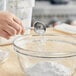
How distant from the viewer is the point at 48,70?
0.52 metres

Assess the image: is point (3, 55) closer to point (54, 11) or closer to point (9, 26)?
point (9, 26)

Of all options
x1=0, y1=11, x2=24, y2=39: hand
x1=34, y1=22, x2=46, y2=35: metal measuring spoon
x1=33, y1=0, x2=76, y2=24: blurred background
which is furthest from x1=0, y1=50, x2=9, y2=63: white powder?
x1=33, y1=0, x2=76, y2=24: blurred background

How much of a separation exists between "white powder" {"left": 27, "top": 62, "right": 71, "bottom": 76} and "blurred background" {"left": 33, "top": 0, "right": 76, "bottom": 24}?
5.70ft

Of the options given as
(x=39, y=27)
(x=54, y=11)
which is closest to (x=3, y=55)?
(x=39, y=27)

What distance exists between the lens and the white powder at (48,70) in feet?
1.69

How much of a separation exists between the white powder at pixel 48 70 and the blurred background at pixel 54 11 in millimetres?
1739

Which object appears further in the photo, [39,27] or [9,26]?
[39,27]

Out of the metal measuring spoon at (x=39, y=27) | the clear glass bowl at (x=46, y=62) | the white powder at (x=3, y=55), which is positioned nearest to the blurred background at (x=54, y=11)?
the metal measuring spoon at (x=39, y=27)

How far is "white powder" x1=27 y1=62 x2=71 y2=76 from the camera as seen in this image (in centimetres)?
52

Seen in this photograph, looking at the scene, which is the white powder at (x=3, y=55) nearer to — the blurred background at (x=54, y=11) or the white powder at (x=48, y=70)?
the white powder at (x=48, y=70)

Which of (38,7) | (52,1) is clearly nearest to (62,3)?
(52,1)

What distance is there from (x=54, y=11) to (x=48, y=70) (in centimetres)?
181

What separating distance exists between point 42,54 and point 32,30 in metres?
0.37

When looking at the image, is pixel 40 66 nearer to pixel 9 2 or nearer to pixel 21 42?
pixel 21 42
